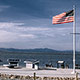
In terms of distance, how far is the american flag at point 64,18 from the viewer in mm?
28188

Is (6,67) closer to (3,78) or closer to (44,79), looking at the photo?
(3,78)

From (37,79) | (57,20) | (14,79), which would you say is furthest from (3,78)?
(57,20)

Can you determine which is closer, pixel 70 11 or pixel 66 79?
pixel 66 79

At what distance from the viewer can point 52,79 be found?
24203mm

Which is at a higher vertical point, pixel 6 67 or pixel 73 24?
pixel 73 24

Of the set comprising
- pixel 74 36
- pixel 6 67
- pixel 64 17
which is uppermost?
pixel 64 17

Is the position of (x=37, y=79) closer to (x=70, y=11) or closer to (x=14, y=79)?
(x=14, y=79)

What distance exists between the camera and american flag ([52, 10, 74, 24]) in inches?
1110

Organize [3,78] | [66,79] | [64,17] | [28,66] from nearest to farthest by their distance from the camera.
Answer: [66,79]
[3,78]
[64,17]
[28,66]

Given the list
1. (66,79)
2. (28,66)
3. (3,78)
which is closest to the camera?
(66,79)

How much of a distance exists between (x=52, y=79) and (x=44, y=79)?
0.67 meters

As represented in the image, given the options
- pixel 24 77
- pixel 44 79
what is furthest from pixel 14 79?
pixel 44 79

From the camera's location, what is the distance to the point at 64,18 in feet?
92.5

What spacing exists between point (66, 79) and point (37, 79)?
2352mm
